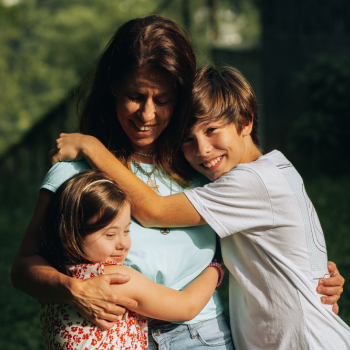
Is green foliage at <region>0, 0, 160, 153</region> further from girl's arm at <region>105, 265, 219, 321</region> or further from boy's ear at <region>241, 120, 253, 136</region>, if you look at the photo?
girl's arm at <region>105, 265, 219, 321</region>

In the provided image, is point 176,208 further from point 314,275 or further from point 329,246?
Result: point 329,246

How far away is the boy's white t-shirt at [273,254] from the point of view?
72.0 inches

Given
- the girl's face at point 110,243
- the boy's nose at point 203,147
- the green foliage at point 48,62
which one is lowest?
the green foliage at point 48,62

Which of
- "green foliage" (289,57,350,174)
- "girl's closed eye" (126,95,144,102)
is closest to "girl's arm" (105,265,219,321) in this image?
"girl's closed eye" (126,95,144,102)

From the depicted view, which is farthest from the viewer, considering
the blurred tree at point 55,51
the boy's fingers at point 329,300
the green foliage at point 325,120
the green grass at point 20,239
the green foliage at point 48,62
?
the green foliage at point 48,62

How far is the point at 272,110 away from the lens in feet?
39.9

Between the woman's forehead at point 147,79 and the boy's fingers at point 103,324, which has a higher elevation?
the woman's forehead at point 147,79

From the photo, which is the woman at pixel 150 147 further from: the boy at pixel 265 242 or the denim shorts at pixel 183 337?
the boy at pixel 265 242

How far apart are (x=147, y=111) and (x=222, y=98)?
1.33ft

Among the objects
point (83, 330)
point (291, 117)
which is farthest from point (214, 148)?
point (291, 117)

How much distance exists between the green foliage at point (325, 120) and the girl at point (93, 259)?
9138 millimetres

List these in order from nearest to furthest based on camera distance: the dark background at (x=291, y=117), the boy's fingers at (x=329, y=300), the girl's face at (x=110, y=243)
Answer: the girl's face at (x=110, y=243) → the boy's fingers at (x=329, y=300) → the dark background at (x=291, y=117)

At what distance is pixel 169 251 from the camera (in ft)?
6.06

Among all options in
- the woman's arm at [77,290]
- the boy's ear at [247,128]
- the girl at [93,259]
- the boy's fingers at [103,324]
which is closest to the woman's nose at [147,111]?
the girl at [93,259]
